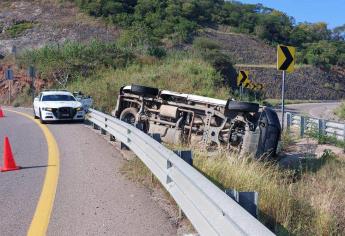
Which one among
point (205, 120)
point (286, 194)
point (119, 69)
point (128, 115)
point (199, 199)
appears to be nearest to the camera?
point (199, 199)

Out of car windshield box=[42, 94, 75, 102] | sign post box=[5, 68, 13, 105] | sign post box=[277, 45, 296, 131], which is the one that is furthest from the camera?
sign post box=[5, 68, 13, 105]

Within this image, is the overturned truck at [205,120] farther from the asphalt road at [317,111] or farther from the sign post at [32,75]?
the sign post at [32,75]

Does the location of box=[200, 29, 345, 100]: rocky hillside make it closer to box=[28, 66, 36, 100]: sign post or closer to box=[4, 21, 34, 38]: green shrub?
box=[4, 21, 34, 38]: green shrub

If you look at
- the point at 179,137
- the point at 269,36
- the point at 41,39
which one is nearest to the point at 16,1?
the point at 41,39

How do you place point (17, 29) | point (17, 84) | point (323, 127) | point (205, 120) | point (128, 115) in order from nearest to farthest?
point (205, 120)
point (128, 115)
point (323, 127)
point (17, 84)
point (17, 29)

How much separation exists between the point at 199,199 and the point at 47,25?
72.7 m

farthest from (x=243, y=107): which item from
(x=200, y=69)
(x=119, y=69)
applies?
(x=119, y=69)

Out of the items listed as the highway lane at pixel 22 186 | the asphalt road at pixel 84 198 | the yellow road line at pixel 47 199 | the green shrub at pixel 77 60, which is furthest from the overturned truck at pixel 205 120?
the green shrub at pixel 77 60

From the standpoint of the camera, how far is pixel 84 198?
24.0 feet

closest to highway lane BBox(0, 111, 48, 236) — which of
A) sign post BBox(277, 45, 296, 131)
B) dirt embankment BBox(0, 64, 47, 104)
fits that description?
sign post BBox(277, 45, 296, 131)

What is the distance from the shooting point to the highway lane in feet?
20.4

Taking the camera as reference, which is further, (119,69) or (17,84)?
(17,84)

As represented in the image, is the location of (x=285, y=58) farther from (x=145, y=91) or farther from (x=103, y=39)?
(x=103, y=39)

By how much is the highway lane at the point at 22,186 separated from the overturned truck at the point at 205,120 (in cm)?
247
